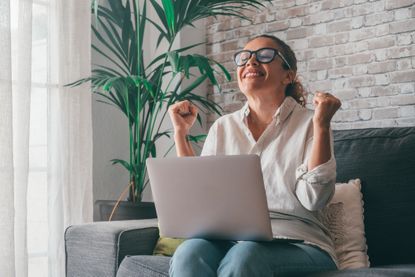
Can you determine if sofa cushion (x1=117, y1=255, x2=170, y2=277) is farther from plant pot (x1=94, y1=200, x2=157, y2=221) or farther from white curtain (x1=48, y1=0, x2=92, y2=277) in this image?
white curtain (x1=48, y1=0, x2=92, y2=277)

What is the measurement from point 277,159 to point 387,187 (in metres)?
0.43

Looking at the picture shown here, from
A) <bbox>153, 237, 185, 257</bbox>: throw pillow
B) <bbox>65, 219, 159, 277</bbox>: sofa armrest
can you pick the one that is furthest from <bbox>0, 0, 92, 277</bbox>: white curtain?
<bbox>153, 237, 185, 257</bbox>: throw pillow

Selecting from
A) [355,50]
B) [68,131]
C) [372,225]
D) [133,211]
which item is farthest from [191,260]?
[355,50]

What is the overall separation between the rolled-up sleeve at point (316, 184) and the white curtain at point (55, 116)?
52.2 inches

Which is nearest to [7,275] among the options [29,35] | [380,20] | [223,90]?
[29,35]

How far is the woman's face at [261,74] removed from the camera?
2.21 m

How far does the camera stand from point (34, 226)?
2.97 m

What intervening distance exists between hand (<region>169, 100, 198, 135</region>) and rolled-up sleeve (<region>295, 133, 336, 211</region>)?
18.5 inches

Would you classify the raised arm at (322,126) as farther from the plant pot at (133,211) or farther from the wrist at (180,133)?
the plant pot at (133,211)

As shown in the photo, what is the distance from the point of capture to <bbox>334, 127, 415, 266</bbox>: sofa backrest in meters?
2.16

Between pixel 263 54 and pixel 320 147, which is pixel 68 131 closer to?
pixel 263 54

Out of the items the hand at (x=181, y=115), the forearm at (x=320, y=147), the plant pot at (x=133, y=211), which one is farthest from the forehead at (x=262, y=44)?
the plant pot at (x=133, y=211)

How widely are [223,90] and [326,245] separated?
1.84 metres

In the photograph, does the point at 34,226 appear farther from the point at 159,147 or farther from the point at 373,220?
the point at 373,220
